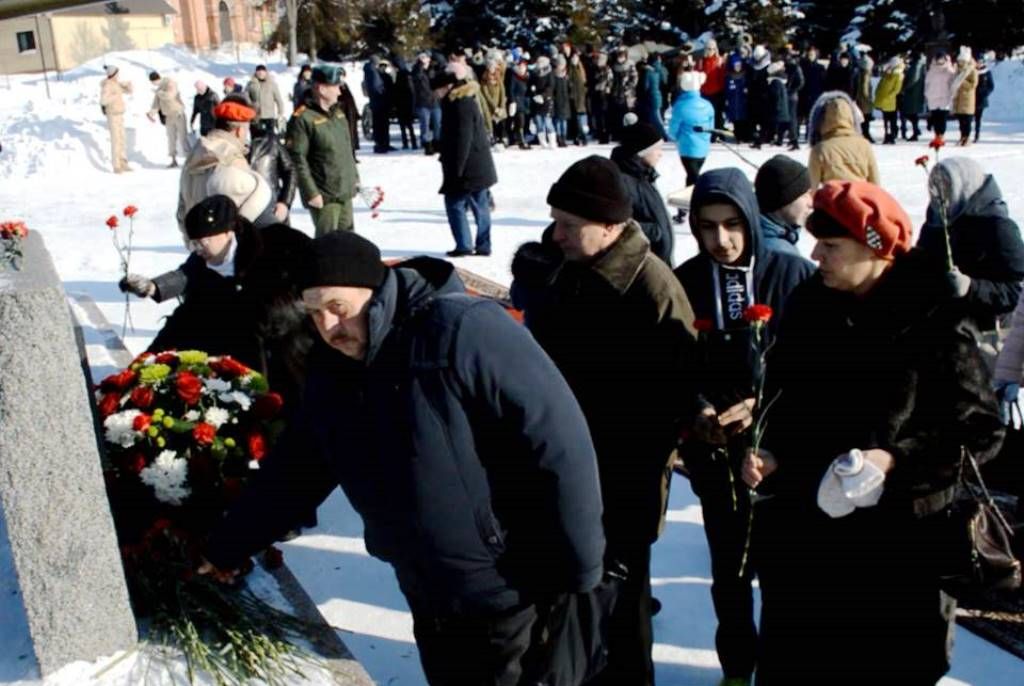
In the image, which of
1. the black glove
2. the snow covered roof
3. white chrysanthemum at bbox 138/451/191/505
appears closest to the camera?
the snow covered roof

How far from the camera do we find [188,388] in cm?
354

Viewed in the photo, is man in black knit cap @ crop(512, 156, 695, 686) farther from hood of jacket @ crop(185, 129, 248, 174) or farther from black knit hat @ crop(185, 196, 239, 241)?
hood of jacket @ crop(185, 129, 248, 174)

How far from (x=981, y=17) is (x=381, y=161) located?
20.8 meters

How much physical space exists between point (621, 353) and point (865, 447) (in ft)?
2.77

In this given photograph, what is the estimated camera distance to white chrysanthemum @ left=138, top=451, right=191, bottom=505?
3391mm

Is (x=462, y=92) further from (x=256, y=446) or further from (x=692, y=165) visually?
(x=256, y=446)

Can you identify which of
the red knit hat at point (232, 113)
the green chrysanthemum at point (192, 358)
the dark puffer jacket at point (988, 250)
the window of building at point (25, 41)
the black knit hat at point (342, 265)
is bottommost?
the green chrysanthemum at point (192, 358)

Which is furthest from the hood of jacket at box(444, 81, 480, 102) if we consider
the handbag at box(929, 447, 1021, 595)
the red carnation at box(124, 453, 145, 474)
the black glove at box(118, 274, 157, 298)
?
the handbag at box(929, 447, 1021, 595)

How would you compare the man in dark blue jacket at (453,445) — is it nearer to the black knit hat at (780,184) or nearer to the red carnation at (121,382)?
the red carnation at (121,382)

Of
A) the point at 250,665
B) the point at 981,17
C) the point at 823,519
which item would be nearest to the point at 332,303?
the point at 250,665

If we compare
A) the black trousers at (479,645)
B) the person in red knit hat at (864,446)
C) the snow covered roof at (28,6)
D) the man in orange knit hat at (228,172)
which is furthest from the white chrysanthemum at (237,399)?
the snow covered roof at (28,6)

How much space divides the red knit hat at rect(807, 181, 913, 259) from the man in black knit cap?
65 cm

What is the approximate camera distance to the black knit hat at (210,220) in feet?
15.4

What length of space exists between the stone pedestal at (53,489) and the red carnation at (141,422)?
554 millimetres
